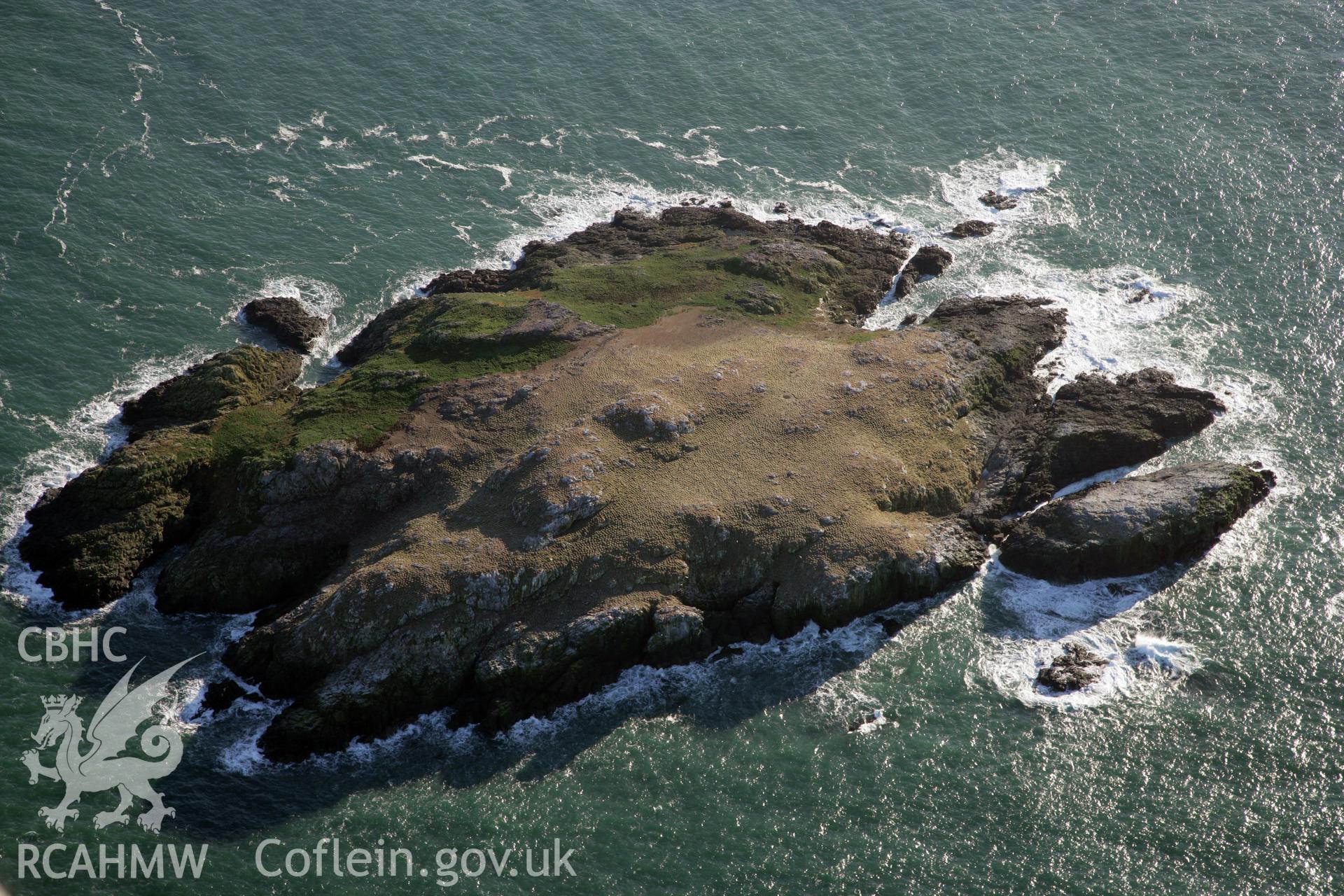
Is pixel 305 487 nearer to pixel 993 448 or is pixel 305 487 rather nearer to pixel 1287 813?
pixel 993 448

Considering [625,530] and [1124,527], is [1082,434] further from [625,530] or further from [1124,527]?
[625,530]

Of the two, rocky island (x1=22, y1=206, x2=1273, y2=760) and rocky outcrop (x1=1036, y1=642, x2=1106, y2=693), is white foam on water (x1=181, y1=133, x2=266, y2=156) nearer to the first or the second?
rocky island (x1=22, y1=206, x2=1273, y2=760)

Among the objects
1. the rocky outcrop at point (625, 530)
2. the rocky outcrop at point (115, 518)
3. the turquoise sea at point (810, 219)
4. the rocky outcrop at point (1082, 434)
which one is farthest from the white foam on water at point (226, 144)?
the rocky outcrop at point (1082, 434)

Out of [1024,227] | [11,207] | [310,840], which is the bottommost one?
[310,840]

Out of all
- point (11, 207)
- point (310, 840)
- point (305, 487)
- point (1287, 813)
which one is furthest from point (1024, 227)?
point (11, 207)

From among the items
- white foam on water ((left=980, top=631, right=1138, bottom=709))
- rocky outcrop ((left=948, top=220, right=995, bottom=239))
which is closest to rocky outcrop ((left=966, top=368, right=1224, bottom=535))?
white foam on water ((left=980, top=631, right=1138, bottom=709))

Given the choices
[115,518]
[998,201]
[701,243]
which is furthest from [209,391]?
[998,201]
